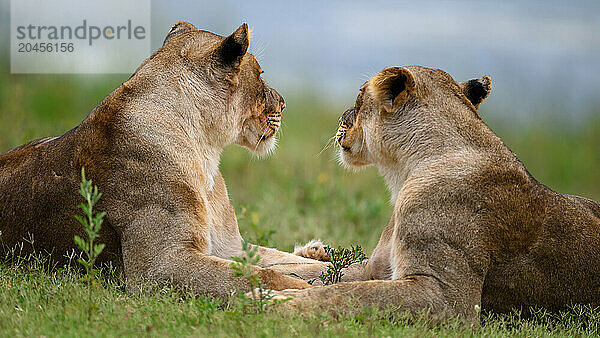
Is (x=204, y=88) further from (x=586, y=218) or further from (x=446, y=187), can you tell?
(x=586, y=218)

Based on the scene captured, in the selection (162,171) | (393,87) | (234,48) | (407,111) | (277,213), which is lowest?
(277,213)

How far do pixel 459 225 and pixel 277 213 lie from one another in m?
4.76

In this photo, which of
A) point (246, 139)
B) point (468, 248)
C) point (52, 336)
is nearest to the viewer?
point (52, 336)

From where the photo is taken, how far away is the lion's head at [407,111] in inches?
215

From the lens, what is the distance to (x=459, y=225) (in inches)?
196

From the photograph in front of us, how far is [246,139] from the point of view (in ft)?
20.3

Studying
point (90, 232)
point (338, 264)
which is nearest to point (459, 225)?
point (338, 264)

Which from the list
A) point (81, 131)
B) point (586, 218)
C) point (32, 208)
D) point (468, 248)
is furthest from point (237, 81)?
point (586, 218)

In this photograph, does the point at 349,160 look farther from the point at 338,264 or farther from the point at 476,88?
the point at 476,88

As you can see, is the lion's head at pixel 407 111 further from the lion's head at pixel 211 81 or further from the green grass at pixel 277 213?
the green grass at pixel 277 213

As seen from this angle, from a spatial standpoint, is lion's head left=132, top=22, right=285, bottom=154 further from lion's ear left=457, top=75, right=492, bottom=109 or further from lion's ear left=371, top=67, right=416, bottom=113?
lion's ear left=457, top=75, right=492, bottom=109

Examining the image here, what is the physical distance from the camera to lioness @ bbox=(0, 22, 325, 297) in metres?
5.11

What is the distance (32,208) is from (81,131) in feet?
1.97

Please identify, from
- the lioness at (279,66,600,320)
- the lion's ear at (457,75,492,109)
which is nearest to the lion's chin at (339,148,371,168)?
the lioness at (279,66,600,320)
